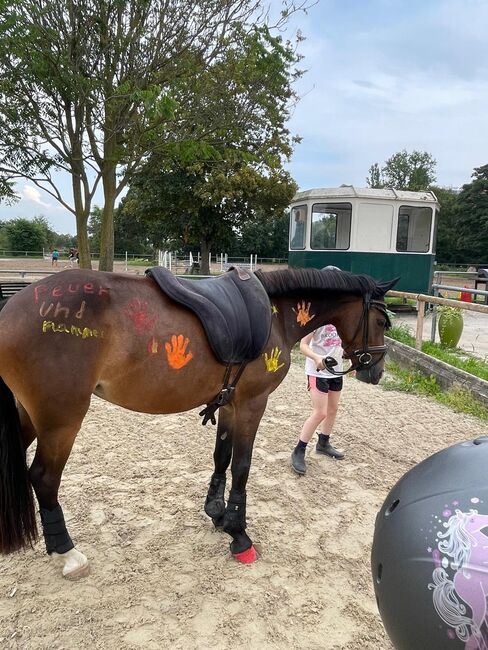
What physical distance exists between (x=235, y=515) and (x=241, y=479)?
0.19 m

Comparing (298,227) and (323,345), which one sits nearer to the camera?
(323,345)

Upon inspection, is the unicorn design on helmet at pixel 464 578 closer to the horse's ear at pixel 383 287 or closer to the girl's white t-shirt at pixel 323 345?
the horse's ear at pixel 383 287

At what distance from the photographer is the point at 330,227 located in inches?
435

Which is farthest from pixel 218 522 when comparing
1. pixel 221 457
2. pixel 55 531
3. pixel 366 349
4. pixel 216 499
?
pixel 366 349

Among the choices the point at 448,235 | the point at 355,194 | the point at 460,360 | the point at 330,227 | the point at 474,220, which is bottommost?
the point at 460,360

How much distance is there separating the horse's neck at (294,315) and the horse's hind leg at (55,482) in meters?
1.27

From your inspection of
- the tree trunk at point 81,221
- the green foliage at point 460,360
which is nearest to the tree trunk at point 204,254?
the tree trunk at point 81,221

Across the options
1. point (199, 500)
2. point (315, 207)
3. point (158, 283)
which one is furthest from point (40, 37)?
point (199, 500)

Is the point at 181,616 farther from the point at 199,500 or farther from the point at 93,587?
the point at 199,500

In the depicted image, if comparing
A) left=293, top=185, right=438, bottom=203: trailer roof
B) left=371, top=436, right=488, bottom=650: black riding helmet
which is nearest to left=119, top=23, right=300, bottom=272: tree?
left=293, top=185, right=438, bottom=203: trailer roof

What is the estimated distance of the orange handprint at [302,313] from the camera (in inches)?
108

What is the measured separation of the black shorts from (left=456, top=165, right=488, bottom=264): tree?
143ft

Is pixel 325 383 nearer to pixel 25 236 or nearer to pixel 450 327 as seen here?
pixel 450 327

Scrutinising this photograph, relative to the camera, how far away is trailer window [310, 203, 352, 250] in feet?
35.6
